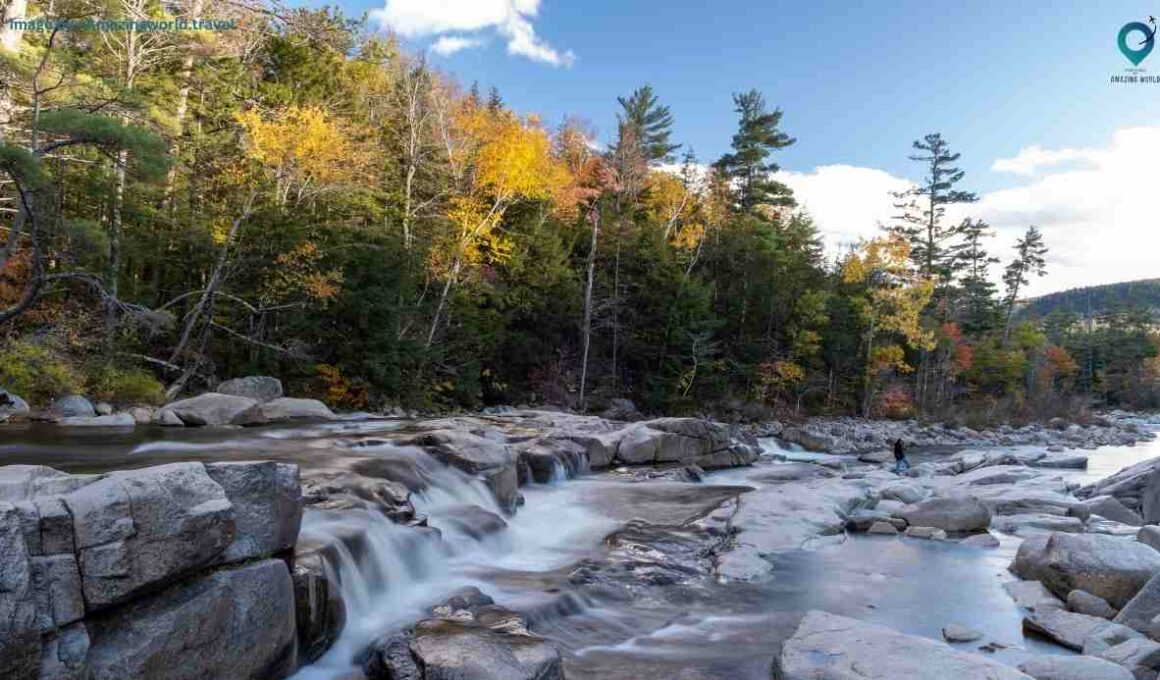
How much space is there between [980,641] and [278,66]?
26.5m

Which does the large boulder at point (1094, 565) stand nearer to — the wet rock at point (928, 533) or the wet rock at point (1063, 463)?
the wet rock at point (928, 533)

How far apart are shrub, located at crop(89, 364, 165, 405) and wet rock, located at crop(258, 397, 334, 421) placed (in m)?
2.39

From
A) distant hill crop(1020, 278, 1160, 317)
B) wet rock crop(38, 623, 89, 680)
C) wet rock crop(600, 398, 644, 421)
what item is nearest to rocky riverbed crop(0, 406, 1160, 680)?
wet rock crop(38, 623, 89, 680)

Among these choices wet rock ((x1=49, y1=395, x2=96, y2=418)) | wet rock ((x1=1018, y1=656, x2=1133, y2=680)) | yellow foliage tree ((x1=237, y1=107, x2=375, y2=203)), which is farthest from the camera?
yellow foliage tree ((x1=237, y1=107, x2=375, y2=203))

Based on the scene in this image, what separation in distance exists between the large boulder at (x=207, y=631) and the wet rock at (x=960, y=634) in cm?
563

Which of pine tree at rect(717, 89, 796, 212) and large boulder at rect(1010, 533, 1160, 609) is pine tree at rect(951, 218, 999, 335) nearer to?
pine tree at rect(717, 89, 796, 212)

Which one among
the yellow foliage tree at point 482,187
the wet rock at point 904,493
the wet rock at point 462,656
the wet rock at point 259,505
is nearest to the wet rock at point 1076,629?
the wet rock at point 462,656

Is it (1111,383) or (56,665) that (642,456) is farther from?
(1111,383)

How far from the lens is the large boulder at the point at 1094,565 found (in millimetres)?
6363

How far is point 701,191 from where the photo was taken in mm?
33750

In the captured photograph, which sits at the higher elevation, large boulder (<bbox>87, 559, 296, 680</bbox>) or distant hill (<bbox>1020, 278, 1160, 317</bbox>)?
distant hill (<bbox>1020, 278, 1160, 317</bbox>)

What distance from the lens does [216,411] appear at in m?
13.0

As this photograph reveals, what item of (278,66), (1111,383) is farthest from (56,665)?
(1111,383)

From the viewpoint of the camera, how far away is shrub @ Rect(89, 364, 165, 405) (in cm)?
1399
